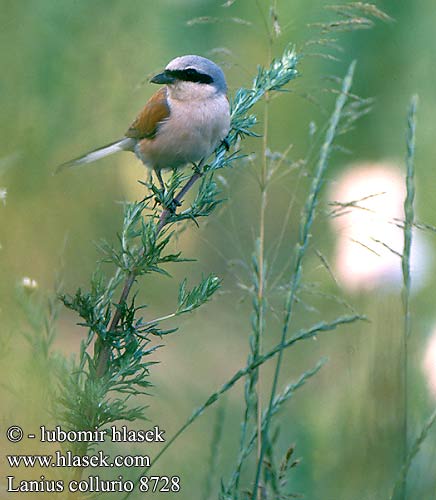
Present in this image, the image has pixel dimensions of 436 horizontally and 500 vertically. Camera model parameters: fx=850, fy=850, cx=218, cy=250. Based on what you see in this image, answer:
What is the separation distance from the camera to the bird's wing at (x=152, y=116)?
2.76 m

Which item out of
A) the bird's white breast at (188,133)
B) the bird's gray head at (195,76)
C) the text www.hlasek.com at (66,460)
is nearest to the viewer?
the text www.hlasek.com at (66,460)

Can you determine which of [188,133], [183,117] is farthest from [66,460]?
[183,117]

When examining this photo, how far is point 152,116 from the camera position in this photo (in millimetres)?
2775

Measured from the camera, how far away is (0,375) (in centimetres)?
169

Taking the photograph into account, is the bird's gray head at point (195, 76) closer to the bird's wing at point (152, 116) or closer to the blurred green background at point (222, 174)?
the bird's wing at point (152, 116)

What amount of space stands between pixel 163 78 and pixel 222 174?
0.42m

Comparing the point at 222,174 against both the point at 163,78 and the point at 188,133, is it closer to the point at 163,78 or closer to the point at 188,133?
the point at 188,133

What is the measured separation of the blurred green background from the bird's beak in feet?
1.06

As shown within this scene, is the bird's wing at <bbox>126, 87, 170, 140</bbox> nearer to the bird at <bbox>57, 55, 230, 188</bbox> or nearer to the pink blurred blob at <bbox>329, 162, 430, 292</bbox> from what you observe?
the bird at <bbox>57, 55, 230, 188</bbox>

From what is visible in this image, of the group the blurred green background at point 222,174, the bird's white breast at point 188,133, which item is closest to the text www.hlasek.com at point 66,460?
the blurred green background at point 222,174

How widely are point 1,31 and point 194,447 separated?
1993 mm

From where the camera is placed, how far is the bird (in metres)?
2.49

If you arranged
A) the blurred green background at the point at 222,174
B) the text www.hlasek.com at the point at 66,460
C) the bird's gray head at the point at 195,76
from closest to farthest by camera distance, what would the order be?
the text www.hlasek.com at the point at 66,460 → the bird's gray head at the point at 195,76 → the blurred green background at the point at 222,174

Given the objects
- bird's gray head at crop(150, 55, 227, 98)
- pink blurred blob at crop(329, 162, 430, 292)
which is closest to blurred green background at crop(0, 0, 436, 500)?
pink blurred blob at crop(329, 162, 430, 292)
